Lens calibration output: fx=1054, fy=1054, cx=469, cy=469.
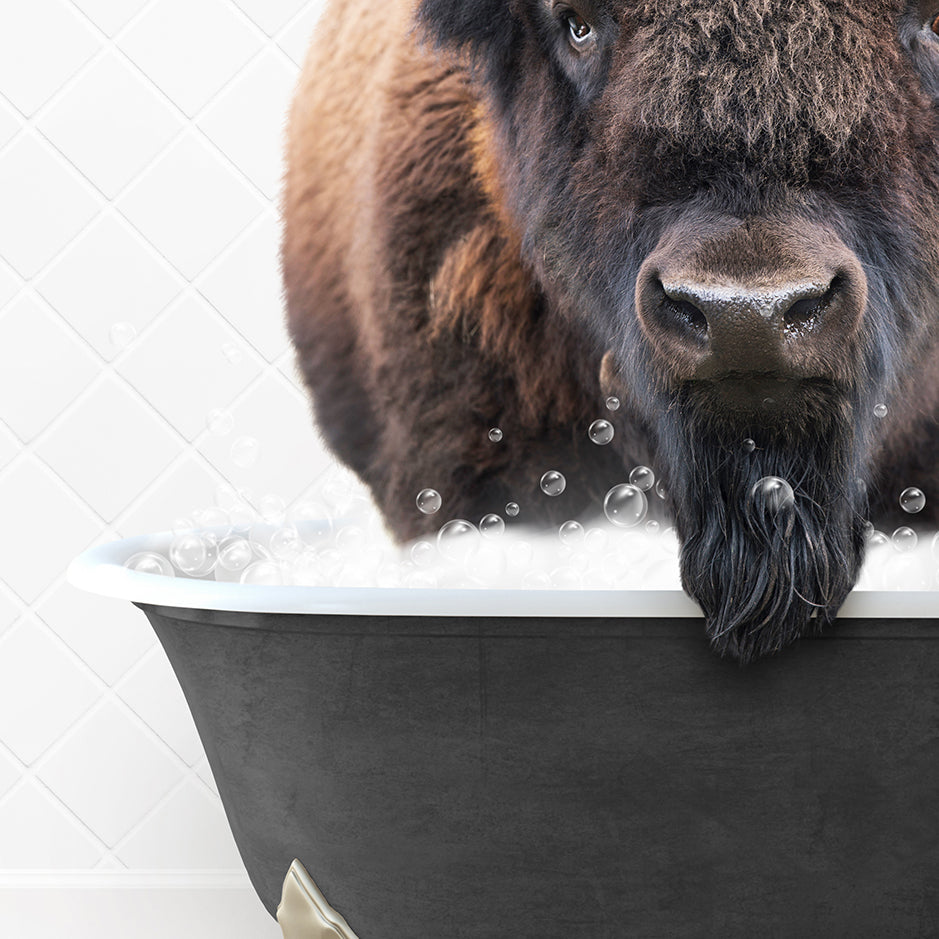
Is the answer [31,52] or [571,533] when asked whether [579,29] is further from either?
[31,52]

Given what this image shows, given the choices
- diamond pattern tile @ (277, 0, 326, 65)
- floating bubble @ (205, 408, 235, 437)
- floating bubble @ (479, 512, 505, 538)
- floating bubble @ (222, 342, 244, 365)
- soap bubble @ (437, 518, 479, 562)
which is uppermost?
diamond pattern tile @ (277, 0, 326, 65)

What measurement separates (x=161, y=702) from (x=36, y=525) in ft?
0.86

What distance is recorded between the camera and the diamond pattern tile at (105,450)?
4.18ft

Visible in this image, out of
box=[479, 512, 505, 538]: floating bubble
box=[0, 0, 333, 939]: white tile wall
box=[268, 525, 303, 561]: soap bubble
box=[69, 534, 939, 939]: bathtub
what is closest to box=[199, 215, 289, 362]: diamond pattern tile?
box=[0, 0, 333, 939]: white tile wall

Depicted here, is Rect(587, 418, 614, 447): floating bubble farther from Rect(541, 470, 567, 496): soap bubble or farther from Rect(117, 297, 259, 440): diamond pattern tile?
Rect(117, 297, 259, 440): diamond pattern tile

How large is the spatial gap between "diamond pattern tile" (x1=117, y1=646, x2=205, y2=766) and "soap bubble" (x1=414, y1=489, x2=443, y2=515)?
399 millimetres

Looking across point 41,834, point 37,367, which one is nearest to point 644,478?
point 37,367

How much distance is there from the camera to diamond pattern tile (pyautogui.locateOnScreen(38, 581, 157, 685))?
1.28 metres

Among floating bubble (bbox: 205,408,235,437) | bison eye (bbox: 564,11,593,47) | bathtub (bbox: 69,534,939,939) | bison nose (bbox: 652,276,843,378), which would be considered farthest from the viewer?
floating bubble (bbox: 205,408,235,437)

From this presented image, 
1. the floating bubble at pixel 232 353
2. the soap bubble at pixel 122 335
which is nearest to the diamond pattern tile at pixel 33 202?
the soap bubble at pixel 122 335

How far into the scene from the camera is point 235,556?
1.00 metres

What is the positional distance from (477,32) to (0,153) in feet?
2.18

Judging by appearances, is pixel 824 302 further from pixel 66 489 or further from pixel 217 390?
pixel 66 489

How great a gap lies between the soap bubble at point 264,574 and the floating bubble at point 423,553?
0.51ft
